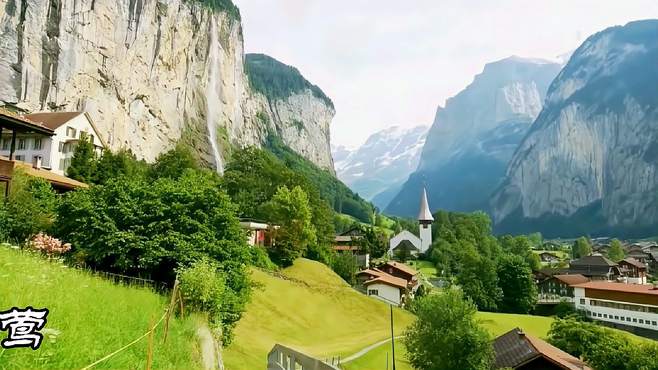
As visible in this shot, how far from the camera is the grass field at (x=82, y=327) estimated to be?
5.87 meters

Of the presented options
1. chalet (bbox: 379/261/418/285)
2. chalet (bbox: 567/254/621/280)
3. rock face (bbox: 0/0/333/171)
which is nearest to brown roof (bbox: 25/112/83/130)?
rock face (bbox: 0/0/333/171)

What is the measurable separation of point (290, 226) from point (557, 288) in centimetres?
5092

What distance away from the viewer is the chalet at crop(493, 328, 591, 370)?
28438 millimetres

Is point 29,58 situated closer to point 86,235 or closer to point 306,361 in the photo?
point 86,235

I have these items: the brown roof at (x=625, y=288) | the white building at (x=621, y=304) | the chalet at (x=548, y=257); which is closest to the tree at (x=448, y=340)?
the white building at (x=621, y=304)

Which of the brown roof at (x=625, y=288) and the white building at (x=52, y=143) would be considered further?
the brown roof at (x=625, y=288)

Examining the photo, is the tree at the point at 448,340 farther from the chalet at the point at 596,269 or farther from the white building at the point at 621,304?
the chalet at the point at 596,269

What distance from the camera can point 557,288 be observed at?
251 ft

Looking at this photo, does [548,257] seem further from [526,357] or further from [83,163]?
[83,163]

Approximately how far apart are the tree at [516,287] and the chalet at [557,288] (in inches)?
204

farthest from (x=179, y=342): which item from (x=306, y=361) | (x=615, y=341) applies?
(x=615, y=341)

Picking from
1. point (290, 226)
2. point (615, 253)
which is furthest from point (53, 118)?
point (615, 253)

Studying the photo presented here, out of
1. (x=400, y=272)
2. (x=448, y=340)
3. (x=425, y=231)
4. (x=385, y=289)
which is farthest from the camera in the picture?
(x=425, y=231)

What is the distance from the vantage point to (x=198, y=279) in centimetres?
1515
